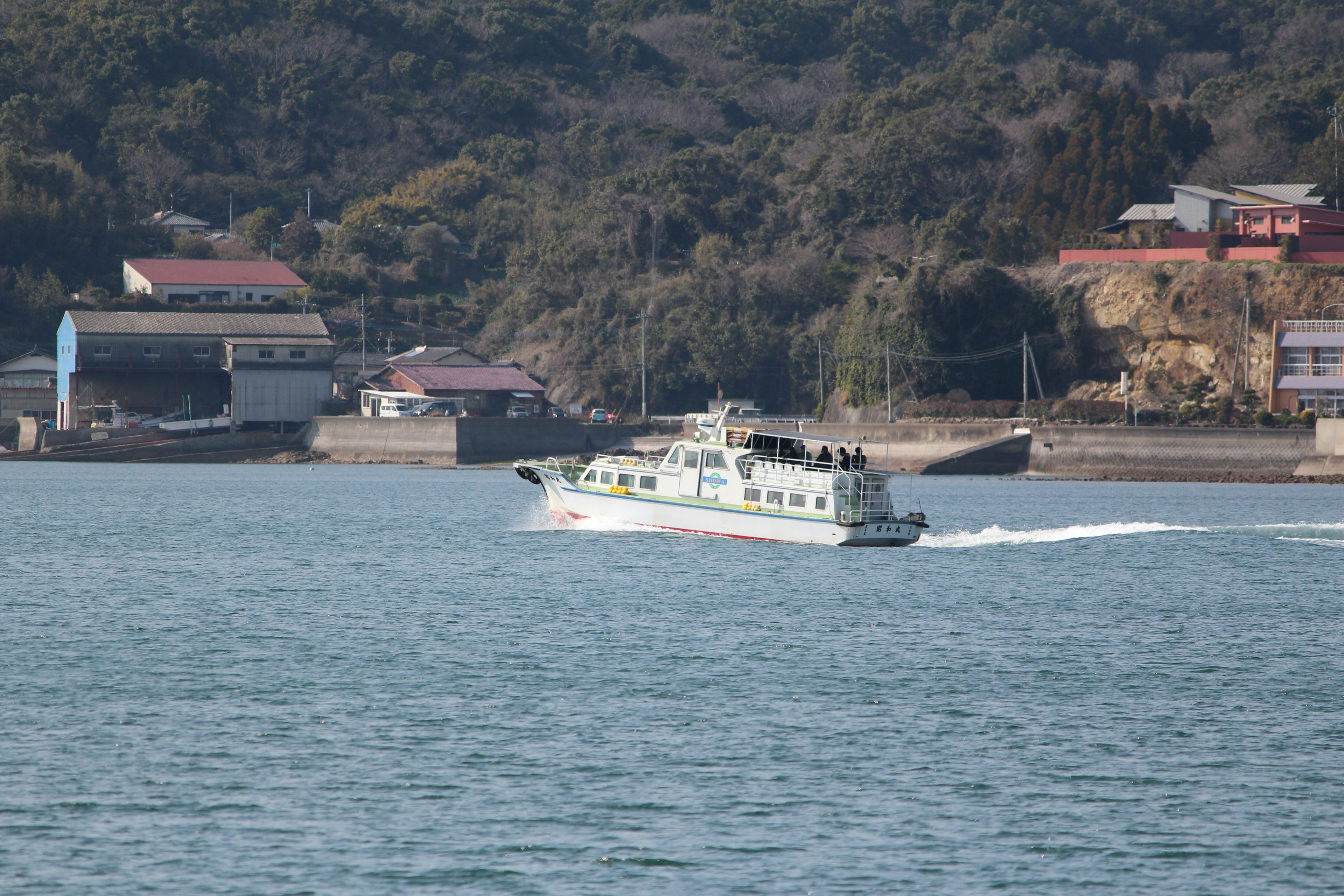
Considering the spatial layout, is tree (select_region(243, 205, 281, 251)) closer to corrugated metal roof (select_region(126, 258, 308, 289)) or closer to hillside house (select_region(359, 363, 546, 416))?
corrugated metal roof (select_region(126, 258, 308, 289))

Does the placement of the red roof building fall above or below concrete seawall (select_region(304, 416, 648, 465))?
above

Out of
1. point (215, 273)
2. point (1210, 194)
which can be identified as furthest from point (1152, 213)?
point (215, 273)

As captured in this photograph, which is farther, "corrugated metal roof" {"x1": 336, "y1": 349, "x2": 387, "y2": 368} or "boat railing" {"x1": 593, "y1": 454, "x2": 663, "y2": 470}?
"corrugated metal roof" {"x1": 336, "y1": 349, "x2": 387, "y2": 368}

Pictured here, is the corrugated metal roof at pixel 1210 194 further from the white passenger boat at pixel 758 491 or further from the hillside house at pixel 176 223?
the hillside house at pixel 176 223

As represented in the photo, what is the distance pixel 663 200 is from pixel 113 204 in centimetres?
4615

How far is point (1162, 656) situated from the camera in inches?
992

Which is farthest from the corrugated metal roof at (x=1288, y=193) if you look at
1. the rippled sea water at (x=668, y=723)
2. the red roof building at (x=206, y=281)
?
the red roof building at (x=206, y=281)

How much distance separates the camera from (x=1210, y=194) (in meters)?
86.1

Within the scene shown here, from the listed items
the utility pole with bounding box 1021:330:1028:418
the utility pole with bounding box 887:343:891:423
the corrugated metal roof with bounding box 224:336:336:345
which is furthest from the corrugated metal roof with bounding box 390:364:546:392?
the utility pole with bounding box 1021:330:1028:418

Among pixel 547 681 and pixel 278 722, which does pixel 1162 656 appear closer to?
pixel 547 681

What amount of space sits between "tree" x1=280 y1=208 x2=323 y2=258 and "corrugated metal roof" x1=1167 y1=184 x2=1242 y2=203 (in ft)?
222

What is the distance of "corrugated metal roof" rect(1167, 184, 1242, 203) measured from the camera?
8544 centimetres

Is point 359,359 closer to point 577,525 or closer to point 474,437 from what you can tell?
point 474,437

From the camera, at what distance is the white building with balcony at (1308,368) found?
75.1 meters
